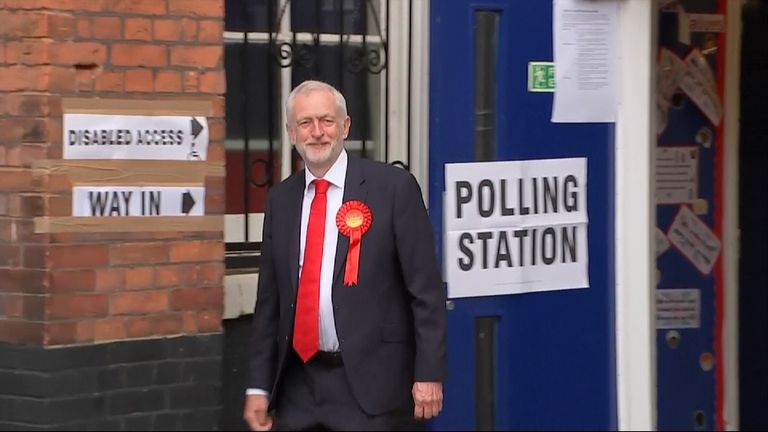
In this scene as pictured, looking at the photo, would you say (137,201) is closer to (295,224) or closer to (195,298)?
(195,298)

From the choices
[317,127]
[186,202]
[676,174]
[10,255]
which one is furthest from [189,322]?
[676,174]

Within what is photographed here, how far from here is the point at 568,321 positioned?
6480 millimetres

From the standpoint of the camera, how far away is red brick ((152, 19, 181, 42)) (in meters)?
5.62

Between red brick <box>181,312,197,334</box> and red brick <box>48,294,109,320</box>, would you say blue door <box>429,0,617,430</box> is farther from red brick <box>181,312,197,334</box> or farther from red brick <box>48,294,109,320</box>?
red brick <box>48,294,109,320</box>

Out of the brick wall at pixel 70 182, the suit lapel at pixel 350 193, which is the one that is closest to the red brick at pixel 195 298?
the brick wall at pixel 70 182

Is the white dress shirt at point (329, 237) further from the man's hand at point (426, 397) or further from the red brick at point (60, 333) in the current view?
the red brick at point (60, 333)

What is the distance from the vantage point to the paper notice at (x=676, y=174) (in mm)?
7078

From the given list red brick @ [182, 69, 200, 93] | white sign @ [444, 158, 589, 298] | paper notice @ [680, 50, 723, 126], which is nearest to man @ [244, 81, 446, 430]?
red brick @ [182, 69, 200, 93]

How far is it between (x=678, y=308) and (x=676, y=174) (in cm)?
64

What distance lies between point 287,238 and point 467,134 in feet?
5.39

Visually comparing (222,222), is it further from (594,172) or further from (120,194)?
(594,172)

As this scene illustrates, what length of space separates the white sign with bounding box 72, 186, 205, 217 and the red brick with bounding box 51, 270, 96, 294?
8.4 inches

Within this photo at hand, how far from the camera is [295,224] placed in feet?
15.8

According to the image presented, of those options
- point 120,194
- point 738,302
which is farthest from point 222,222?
point 738,302
